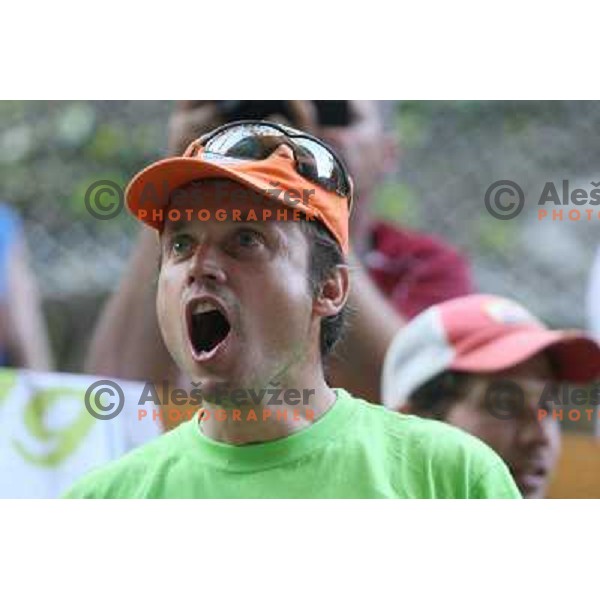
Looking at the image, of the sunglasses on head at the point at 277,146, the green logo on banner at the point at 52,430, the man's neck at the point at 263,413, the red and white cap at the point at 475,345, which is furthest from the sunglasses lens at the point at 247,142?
the green logo on banner at the point at 52,430

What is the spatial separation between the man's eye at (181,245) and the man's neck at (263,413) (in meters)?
0.24

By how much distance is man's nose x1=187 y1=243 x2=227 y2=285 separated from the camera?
2025 millimetres

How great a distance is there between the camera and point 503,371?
2566 mm

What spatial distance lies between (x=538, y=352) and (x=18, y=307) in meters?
1.08

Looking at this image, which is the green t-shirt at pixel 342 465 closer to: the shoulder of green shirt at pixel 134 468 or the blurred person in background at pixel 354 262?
the shoulder of green shirt at pixel 134 468

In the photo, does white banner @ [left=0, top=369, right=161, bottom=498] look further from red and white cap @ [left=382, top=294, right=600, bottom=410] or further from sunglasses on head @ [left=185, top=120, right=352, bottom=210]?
sunglasses on head @ [left=185, top=120, right=352, bottom=210]

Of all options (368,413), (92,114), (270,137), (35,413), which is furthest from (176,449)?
(92,114)

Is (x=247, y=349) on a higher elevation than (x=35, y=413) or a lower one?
higher

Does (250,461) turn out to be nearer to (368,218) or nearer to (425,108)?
(368,218)

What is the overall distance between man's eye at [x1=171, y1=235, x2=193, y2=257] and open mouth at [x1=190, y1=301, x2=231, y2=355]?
96 mm

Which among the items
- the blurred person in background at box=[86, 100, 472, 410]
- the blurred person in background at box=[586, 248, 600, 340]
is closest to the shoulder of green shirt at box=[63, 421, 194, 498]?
the blurred person in background at box=[86, 100, 472, 410]

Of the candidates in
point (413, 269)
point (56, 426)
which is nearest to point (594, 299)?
point (413, 269)

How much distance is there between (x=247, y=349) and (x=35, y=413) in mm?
810

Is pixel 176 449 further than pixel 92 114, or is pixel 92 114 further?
pixel 92 114
